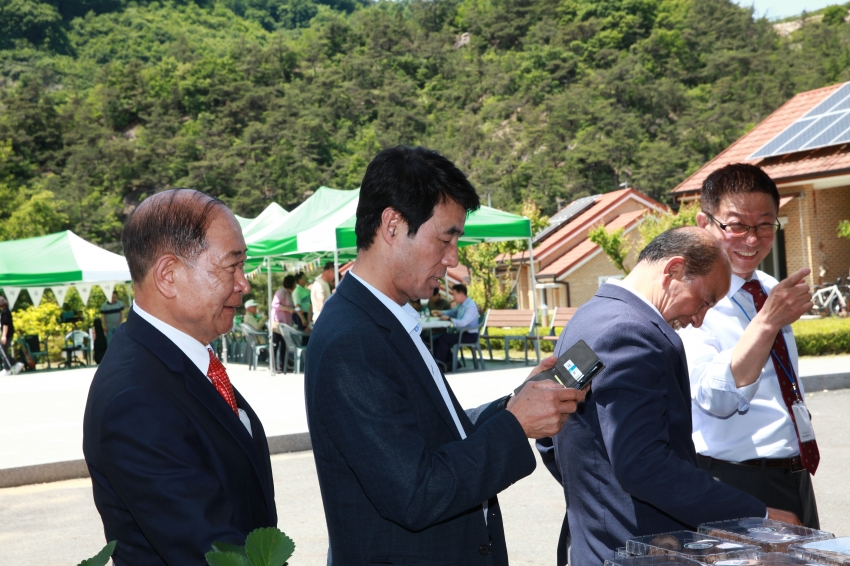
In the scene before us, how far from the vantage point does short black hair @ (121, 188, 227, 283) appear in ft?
6.74

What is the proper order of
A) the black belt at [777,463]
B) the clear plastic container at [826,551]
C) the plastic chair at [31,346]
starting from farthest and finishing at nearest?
the plastic chair at [31,346] → the black belt at [777,463] → the clear plastic container at [826,551]

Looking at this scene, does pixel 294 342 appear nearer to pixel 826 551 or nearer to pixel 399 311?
pixel 399 311

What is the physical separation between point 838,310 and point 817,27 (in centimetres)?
7197

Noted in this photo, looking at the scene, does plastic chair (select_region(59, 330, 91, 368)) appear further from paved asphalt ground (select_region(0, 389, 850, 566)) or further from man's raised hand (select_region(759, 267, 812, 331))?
man's raised hand (select_region(759, 267, 812, 331))

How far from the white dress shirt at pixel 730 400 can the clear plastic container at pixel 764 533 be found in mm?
773

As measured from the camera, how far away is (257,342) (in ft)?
64.4

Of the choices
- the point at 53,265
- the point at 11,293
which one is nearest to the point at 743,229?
the point at 53,265

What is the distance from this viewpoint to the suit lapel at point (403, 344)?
2092 mm

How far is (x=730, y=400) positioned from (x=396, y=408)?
1.38m

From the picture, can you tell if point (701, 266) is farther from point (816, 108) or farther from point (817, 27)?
point (817, 27)

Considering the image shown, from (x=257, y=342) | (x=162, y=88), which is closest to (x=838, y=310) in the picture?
(x=257, y=342)

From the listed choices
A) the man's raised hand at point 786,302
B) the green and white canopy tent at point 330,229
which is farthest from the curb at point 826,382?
the man's raised hand at point 786,302

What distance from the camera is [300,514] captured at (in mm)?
6465

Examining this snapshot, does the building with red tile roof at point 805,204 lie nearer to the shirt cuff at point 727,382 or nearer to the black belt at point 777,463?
the black belt at point 777,463
